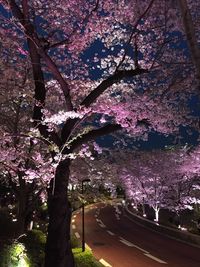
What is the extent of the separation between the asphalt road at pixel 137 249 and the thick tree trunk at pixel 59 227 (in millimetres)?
7393

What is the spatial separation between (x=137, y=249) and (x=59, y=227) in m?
14.3

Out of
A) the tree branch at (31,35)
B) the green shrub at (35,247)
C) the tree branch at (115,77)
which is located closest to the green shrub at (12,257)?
the green shrub at (35,247)

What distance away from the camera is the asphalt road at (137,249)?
19.3m

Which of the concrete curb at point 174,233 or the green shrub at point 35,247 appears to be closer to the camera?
the green shrub at point 35,247

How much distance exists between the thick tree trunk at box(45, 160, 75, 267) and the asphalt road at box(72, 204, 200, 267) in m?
7.39

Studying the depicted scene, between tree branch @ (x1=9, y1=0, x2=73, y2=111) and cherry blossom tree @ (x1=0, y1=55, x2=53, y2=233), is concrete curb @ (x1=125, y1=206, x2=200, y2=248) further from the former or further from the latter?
tree branch @ (x1=9, y1=0, x2=73, y2=111)

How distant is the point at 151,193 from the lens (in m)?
36.0

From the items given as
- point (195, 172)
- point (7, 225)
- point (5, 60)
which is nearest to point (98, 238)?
point (7, 225)

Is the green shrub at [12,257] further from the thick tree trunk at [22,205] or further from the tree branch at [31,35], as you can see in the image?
the tree branch at [31,35]

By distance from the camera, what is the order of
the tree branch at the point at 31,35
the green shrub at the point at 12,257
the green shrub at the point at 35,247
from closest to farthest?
1. the tree branch at the point at 31,35
2. the green shrub at the point at 12,257
3. the green shrub at the point at 35,247

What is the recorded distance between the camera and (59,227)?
10.1 m

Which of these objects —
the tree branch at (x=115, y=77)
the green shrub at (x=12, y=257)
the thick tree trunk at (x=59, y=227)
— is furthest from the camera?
the green shrub at (x=12, y=257)

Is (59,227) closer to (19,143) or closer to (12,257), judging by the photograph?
(12,257)

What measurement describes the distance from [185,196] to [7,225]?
16.3 metres
